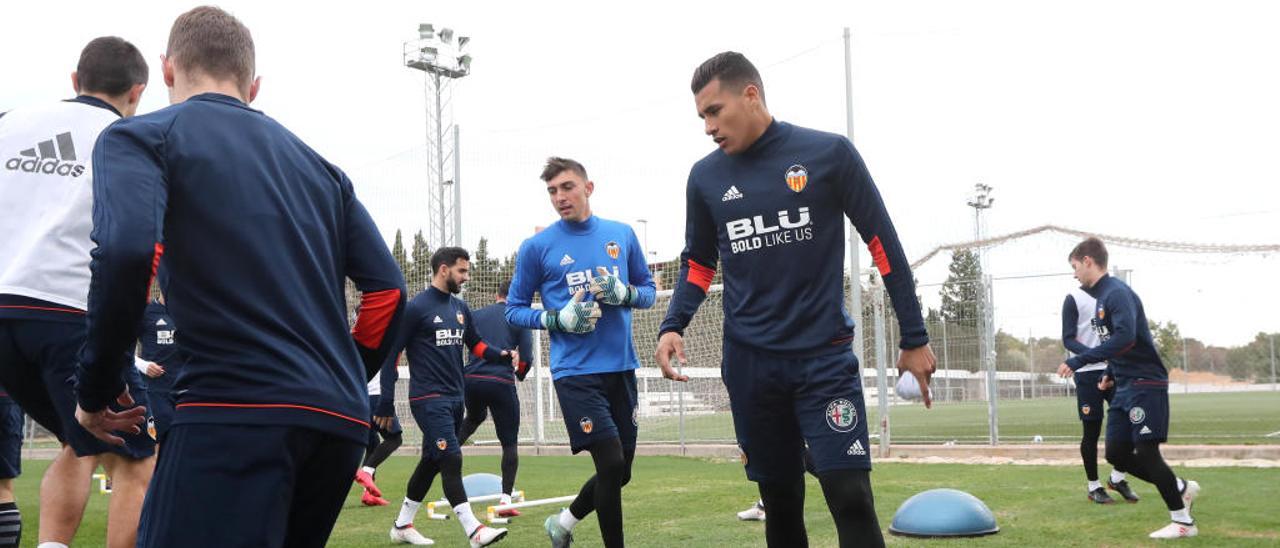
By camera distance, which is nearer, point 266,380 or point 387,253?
point 266,380

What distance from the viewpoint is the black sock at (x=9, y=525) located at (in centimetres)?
514

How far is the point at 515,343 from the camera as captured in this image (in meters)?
11.2

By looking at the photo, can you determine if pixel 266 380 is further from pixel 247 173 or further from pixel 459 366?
pixel 459 366

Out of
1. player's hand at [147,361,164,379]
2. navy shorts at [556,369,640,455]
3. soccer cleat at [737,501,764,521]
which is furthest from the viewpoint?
soccer cleat at [737,501,764,521]

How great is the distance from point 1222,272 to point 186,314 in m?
21.7

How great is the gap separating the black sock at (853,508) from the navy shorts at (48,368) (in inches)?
108

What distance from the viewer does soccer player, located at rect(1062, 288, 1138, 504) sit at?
30.4ft

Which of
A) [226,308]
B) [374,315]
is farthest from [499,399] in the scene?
[226,308]

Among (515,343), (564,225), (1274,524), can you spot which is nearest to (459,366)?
A: (515,343)

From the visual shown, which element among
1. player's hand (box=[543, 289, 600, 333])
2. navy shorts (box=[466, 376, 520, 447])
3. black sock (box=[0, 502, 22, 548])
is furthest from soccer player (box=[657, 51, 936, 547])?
navy shorts (box=[466, 376, 520, 447])

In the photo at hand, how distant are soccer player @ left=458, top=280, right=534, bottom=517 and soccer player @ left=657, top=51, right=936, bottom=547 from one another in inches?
219

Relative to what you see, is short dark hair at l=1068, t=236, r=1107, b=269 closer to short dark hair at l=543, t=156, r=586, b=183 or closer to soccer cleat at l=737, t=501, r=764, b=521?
soccer cleat at l=737, t=501, r=764, b=521

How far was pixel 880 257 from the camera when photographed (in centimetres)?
431

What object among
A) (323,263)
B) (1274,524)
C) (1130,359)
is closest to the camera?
(323,263)
